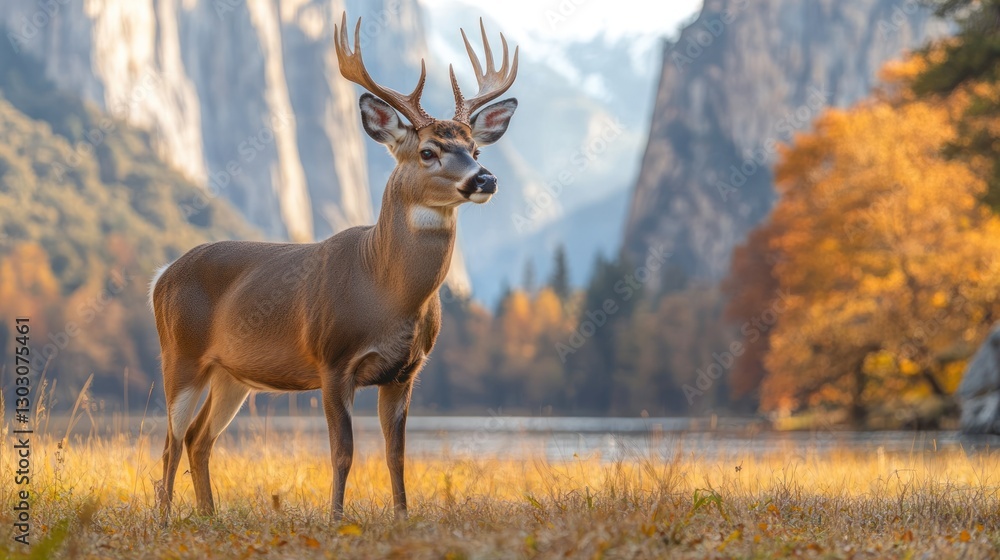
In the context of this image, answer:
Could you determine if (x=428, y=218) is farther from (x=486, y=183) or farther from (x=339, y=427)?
(x=339, y=427)

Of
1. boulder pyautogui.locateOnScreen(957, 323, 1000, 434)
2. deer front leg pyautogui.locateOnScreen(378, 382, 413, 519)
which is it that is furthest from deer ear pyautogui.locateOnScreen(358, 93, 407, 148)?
boulder pyautogui.locateOnScreen(957, 323, 1000, 434)

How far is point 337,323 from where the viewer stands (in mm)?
7117

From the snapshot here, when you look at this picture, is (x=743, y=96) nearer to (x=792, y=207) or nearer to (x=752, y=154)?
(x=752, y=154)

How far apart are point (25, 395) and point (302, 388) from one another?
167 centimetres

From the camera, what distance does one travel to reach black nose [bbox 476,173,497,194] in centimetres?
681

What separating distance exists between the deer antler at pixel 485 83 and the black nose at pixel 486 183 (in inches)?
33.2

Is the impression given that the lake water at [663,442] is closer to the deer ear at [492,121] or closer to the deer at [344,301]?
the deer at [344,301]

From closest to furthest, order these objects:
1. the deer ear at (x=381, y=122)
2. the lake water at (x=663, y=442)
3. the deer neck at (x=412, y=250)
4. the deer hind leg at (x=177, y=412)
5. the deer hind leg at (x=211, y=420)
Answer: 1. the deer neck at (x=412, y=250)
2. the deer ear at (x=381, y=122)
3. the deer hind leg at (x=177, y=412)
4. the deer hind leg at (x=211, y=420)
5. the lake water at (x=663, y=442)

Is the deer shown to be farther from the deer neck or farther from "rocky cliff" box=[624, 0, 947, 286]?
"rocky cliff" box=[624, 0, 947, 286]

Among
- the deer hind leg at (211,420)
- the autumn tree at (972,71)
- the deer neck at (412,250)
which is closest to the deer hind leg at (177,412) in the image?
the deer hind leg at (211,420)

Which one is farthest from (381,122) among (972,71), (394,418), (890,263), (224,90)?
(224,90)

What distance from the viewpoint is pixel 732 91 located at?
4830 inches

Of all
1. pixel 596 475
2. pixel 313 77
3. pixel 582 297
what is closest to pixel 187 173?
pixel 313 77

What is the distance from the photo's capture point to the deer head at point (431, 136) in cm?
701
